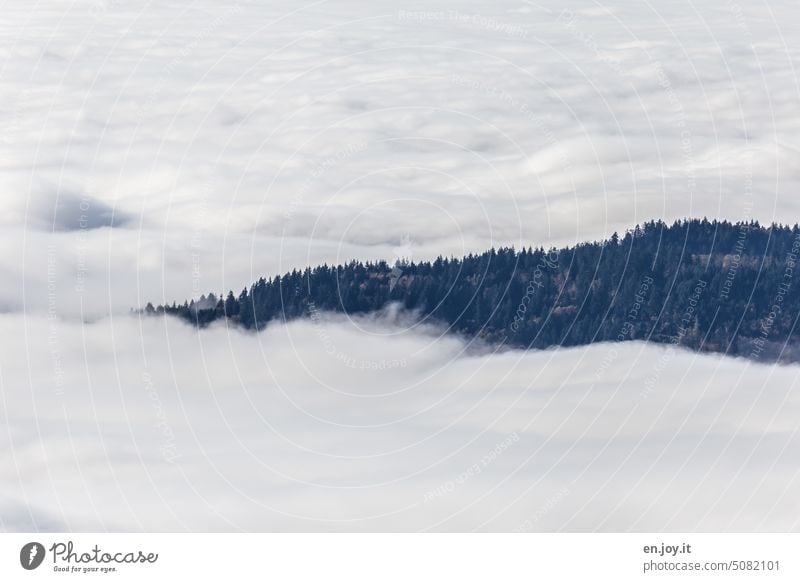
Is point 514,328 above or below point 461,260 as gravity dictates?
below

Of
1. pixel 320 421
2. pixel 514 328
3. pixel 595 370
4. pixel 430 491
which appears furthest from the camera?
pixel 514 328

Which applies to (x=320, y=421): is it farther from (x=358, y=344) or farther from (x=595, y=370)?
(x=595, y=370)

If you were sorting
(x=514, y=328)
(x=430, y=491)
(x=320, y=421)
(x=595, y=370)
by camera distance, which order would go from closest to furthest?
(x=430, y=491) → (x=320, y=421) → (x=595, y=370) → (x=514, y=328)

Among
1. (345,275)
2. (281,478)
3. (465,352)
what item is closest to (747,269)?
(465,352)

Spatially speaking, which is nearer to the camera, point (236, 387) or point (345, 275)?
point (236, 387)

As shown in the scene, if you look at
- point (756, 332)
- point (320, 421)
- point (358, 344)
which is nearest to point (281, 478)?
point (320, 421)

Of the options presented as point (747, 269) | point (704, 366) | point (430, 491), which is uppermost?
point (747, 269)
